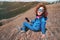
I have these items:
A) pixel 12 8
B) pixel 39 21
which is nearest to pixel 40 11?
pixel 39 21

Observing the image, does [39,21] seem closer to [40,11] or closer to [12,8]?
[40,11]

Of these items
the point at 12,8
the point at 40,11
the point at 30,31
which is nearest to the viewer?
the point at 40,11

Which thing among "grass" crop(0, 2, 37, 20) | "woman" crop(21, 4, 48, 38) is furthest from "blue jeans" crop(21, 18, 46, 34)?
"grass" crop(0, 2, 37, 20)

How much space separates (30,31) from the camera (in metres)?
2.86

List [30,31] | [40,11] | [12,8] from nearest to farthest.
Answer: [40,11] < [30,31] < [12,8]

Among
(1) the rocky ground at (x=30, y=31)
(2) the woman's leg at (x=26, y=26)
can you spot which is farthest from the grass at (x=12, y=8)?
(2) the woman's leg at (x=26, y=26)

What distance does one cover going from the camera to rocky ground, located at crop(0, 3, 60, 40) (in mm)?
2918

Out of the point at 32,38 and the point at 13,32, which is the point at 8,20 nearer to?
the point at 13,32

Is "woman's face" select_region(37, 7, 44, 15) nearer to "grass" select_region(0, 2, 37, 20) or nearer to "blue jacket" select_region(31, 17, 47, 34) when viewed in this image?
"blue jacket" select_region(31, 17, 47, 34)

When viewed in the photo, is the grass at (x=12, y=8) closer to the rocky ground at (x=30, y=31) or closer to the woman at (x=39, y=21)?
the rocky ground at (x=30, y=31)

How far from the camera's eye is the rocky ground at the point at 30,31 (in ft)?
9.57

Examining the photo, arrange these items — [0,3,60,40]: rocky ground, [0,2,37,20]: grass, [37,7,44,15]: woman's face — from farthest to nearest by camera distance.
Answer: [0,2,37,20]: grass
[0,3,60,40]: rocky ground
[37,7,44,15]: woman's face

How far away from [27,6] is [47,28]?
1.15ft

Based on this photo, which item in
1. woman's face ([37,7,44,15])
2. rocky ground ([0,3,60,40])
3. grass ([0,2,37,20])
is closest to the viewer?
woman's face ([37,7,44,15])
